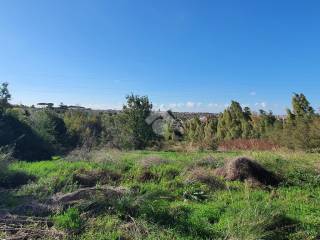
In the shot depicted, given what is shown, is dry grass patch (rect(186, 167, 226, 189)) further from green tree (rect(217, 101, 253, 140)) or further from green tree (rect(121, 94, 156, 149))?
green tree (rect(217, 101, 253, 140))

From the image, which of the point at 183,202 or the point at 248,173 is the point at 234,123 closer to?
the point at 248,173

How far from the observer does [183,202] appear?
9.48 metres

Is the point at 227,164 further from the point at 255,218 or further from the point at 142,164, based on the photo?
the point at 255,218

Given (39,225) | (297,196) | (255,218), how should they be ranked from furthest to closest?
(297,196)
(39,225)
(255,218)

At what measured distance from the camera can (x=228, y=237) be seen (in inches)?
263

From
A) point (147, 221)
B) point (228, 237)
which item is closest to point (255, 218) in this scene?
point (228, 237)

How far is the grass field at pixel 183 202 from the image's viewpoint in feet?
23.6

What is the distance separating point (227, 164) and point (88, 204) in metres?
5.54

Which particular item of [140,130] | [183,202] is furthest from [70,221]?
[140,130]

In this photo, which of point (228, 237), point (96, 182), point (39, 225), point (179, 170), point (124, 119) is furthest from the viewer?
point (124, 119)

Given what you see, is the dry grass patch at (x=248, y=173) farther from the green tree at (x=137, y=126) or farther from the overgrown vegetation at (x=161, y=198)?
the green tree at (x=137, y=126)

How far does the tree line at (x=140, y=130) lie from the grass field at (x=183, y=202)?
354 inches

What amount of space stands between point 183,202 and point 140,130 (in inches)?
847

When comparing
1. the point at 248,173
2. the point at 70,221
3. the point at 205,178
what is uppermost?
the point at 248,173
